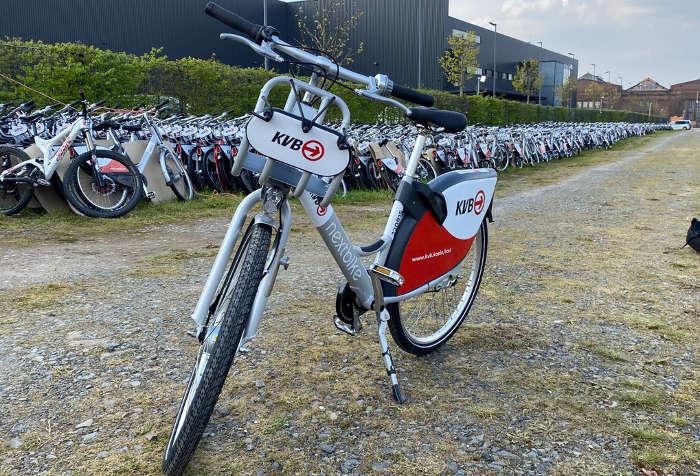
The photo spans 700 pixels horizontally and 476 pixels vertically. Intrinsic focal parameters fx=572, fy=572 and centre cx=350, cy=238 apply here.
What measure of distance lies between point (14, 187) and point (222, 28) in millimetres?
24622

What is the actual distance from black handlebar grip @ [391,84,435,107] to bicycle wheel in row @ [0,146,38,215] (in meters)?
5.23

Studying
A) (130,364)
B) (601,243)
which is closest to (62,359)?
(130,364)

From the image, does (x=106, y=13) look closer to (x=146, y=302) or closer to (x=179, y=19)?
(x=179, y=19)

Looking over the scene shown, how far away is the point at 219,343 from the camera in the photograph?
1.68 metres

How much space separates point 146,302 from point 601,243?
4.06 m

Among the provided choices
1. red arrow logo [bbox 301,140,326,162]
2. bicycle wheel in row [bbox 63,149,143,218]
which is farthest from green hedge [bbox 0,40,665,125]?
red arrow logo [bbox 301,140,326,162]

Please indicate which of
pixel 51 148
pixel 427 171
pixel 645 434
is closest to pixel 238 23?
pixel 645 434

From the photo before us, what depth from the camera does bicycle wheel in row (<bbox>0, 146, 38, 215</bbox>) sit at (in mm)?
5953

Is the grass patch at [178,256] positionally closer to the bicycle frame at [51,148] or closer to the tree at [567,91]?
the bicycle frame at [51,148]

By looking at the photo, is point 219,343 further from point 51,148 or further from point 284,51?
point 51,148

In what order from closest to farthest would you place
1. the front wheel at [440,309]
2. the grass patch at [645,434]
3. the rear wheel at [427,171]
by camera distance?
the grass patch at [645,434] → the front wheel at [440,309] → the rear wheel at [427,171]

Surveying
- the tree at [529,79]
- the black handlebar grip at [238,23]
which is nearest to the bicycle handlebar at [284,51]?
the black handlebar grip at [238,23]

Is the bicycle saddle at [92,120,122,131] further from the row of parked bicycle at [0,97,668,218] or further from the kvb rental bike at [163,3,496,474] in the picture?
the kvb rental bike at [163,3,496,474]

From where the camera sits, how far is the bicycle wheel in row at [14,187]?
5953 mm
